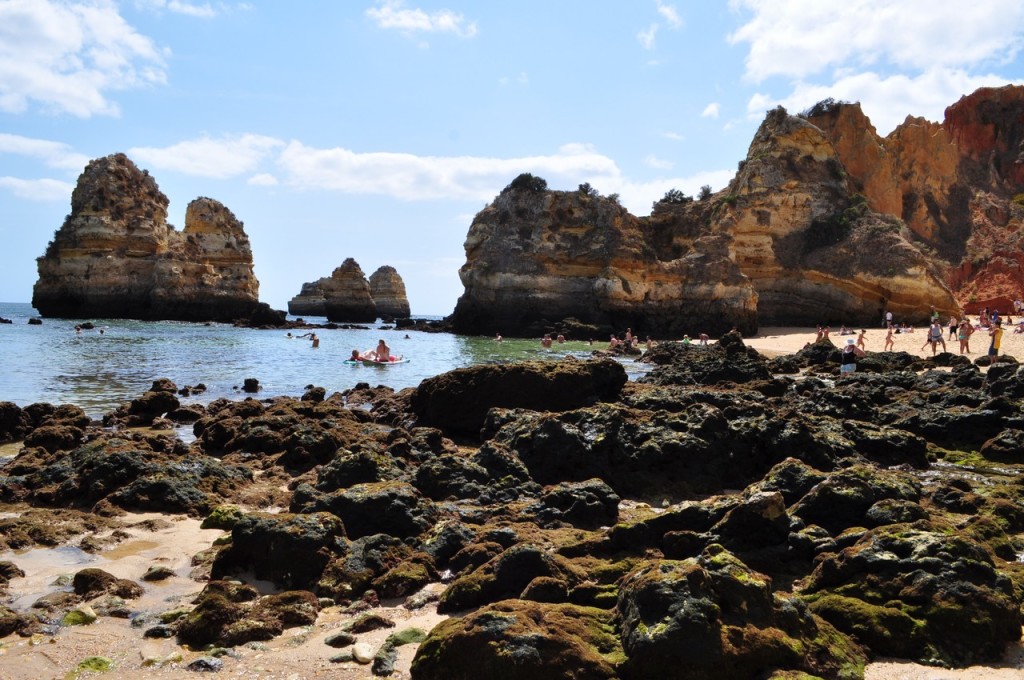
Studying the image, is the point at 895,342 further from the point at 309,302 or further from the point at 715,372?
the point at 309,302

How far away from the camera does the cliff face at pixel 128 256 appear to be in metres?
58.0

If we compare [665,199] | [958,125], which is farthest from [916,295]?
[958,125]

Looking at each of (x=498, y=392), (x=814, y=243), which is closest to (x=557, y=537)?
(x=498, y=392)

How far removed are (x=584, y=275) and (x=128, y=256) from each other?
1397 inches

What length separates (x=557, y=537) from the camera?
7066 mm

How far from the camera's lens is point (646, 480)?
32.1 ft

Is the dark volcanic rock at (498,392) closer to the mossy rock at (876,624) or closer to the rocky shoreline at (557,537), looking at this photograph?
the rocky shoreline at (557,537)

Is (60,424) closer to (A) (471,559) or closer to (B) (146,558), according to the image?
(B) (146,558)

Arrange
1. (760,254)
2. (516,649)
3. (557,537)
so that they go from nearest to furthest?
(516,649) → (557,537) → (760,254)

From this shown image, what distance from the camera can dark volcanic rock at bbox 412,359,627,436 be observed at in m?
14.0

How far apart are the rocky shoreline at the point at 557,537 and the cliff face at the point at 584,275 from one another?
3271cm

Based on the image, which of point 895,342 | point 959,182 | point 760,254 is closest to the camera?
point 895,342

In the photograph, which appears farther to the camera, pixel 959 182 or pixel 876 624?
pixel 959 182

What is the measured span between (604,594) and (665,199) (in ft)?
211
